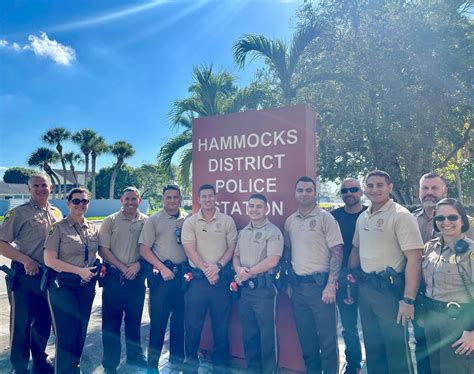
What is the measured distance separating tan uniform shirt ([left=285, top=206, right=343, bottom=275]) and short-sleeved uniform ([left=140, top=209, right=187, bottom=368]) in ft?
4.18

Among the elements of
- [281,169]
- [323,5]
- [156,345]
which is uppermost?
[323,5]

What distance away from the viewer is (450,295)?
258 cm

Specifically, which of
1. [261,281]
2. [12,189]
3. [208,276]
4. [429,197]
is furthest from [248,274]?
[12,189]

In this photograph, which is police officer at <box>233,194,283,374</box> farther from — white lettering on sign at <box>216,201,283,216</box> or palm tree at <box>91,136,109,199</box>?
palm tree at <box>91,136,109,199</box>

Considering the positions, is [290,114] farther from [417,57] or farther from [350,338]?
[417,57]

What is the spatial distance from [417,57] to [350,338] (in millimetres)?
7727

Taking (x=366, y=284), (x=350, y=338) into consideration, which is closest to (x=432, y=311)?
(x=366, y=284)

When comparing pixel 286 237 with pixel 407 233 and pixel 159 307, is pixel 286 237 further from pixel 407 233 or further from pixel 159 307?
pixel 159 307

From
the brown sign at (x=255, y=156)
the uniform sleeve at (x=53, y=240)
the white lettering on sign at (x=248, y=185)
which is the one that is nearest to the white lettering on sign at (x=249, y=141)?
the brown sign at (x=255, y=156)

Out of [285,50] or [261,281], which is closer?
[261,281]

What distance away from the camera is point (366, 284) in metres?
3.17

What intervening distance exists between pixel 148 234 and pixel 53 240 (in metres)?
0.91

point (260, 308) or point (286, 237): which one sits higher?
point (286, 237)

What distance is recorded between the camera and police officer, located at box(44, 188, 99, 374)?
10.6ft
